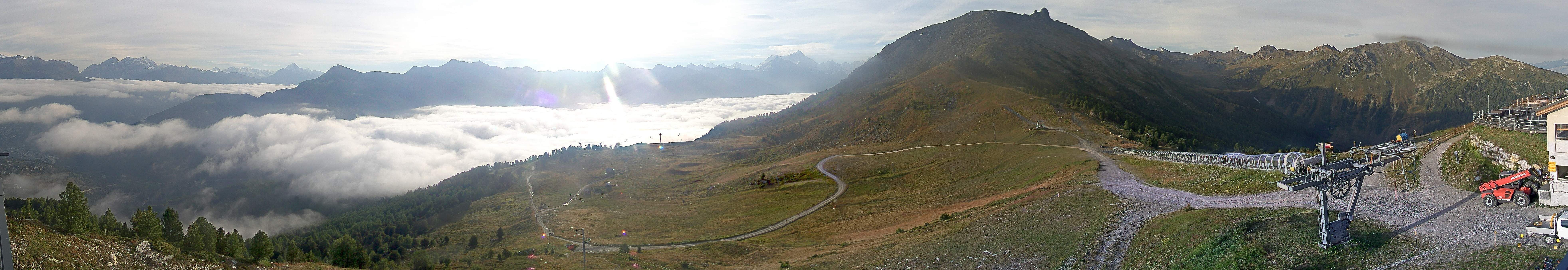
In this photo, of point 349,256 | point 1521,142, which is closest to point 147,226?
point 349,256

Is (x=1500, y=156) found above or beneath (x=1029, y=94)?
beneath

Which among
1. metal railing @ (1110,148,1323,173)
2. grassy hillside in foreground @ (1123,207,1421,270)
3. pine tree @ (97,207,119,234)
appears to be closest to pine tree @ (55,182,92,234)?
pine tree @ (97,207,119,234)

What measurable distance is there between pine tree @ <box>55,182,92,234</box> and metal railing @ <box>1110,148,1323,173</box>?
6311 cm

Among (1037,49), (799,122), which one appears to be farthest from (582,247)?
(1037,49)

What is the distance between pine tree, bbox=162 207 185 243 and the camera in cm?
5712

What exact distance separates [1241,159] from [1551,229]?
1882 cm

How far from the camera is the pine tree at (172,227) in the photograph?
187 feet

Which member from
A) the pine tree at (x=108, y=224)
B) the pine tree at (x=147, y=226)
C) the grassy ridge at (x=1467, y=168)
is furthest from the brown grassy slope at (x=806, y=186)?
the pine tree at (x=108, y=224)

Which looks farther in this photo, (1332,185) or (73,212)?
(73,212)

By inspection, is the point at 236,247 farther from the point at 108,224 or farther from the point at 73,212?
the point at 108,224

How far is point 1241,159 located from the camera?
38.1m

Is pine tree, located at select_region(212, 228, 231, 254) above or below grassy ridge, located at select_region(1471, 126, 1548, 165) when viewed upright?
below

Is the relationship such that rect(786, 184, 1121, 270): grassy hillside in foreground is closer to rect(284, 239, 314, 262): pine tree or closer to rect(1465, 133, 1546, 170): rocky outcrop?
rect(1465, 133, 1546, 170): rocky outcrop

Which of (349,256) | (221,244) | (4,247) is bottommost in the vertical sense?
(349,256)
